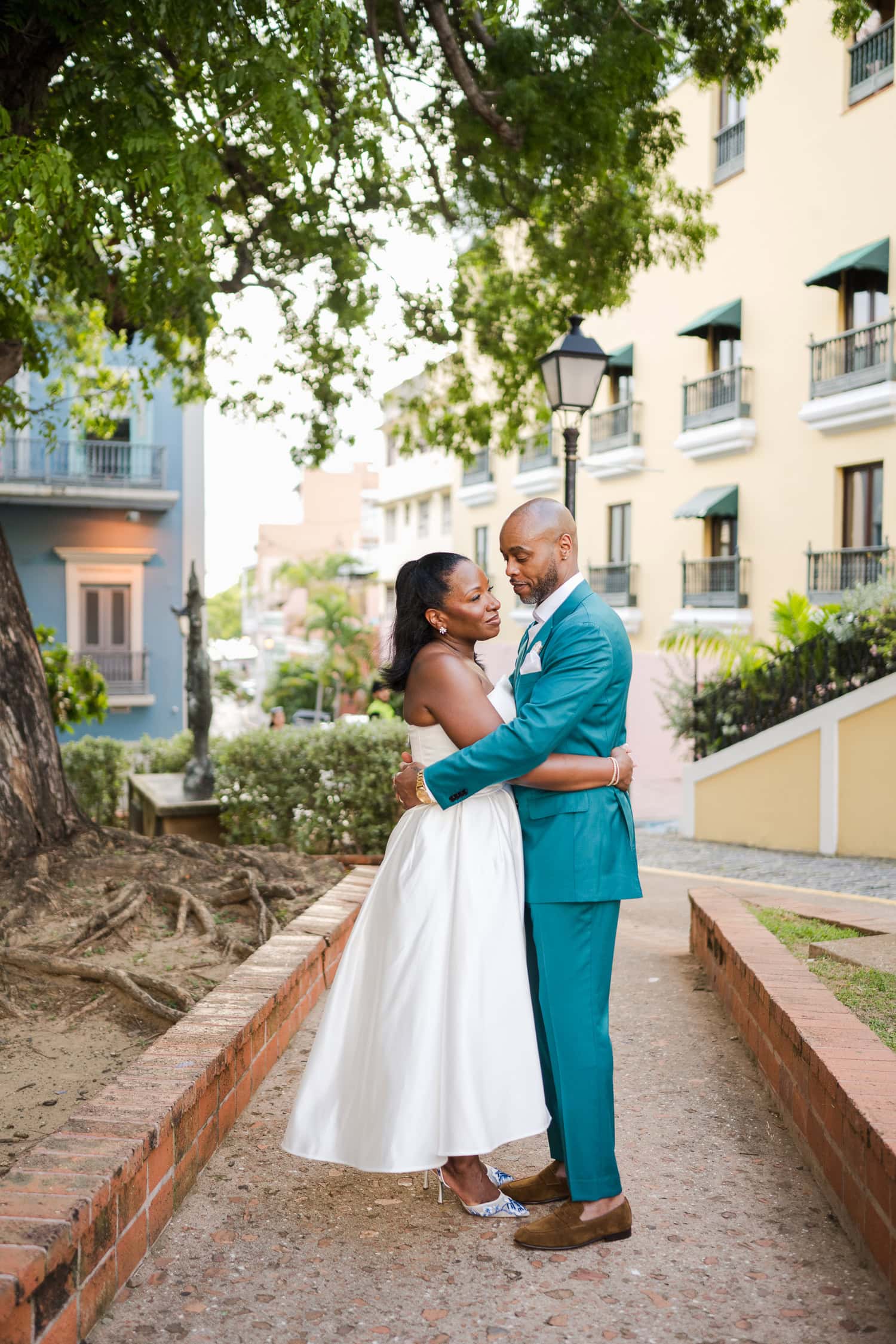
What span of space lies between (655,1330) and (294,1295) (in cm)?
85

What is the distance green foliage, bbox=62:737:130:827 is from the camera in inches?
558

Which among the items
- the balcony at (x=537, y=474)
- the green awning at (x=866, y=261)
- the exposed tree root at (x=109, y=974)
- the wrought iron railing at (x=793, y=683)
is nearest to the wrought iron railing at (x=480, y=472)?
the balcony at (x=537, y=474)

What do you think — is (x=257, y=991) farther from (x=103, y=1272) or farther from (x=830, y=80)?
(x=830, y=80)

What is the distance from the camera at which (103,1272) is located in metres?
2.67

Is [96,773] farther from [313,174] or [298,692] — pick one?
[298,692]

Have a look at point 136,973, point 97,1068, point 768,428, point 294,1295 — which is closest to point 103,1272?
point 294,1295

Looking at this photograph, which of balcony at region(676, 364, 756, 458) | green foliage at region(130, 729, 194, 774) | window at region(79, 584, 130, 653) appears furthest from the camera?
window at region(79, 584, 130, 653)

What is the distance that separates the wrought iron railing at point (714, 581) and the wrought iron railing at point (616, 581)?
69.1 inches

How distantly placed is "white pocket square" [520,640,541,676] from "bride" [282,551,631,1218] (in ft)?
0.40

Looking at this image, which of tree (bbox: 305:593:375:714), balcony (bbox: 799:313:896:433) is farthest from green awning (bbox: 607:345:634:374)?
tree (bbox: 305:593:375:714)

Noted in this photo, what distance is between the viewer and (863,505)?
19875 mm

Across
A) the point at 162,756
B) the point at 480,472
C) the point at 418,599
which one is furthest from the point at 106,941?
the point at 480,472

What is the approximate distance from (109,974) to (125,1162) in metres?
2.10

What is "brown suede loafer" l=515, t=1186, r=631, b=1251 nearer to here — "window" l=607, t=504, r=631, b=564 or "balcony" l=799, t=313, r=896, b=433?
"balcony" l=799, t=313, r=896, b=433
